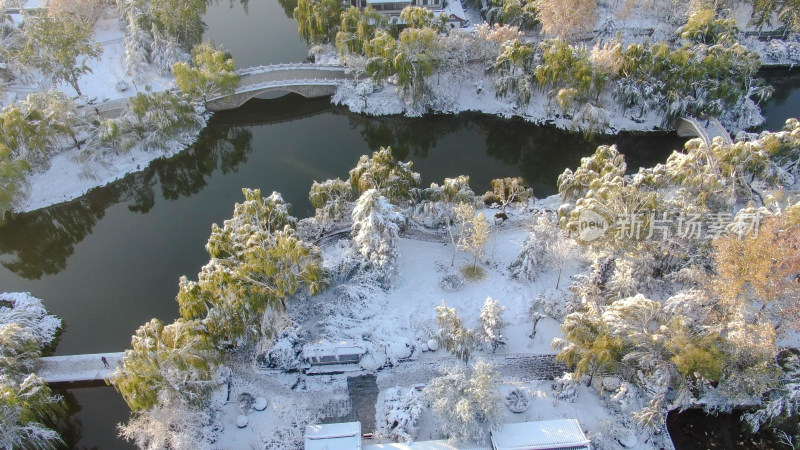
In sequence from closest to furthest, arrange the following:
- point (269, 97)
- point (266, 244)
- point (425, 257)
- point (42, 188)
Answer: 1. point (266, 244)
2. point (425, 257)
3. point (42, 188)
4. point (269, 97)

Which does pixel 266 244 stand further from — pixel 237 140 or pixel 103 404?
pixel 237 140

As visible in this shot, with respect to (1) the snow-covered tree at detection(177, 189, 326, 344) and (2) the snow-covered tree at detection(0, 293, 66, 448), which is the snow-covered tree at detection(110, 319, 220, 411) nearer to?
(1) the snow-covered tree at detection(177, 189, 326, 344)

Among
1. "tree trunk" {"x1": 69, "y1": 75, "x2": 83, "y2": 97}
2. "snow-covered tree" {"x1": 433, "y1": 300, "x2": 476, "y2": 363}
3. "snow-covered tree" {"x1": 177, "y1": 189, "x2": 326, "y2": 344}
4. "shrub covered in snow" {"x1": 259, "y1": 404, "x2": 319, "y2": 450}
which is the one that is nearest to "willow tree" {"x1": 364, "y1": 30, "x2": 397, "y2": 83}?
"snow-covered tree" {"x1": 177, "y1": 189, "x2": 326, "y2": 344}

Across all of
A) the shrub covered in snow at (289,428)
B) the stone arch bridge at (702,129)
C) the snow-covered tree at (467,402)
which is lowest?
the shrub covered in snow at (289,428)

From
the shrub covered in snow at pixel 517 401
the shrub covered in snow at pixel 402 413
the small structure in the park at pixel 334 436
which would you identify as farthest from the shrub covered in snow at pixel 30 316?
the shrub covered in snow at pixel 517 401

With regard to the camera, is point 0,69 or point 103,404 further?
point 0,69

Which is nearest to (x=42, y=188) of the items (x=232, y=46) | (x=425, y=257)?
(x=232, y=46)
